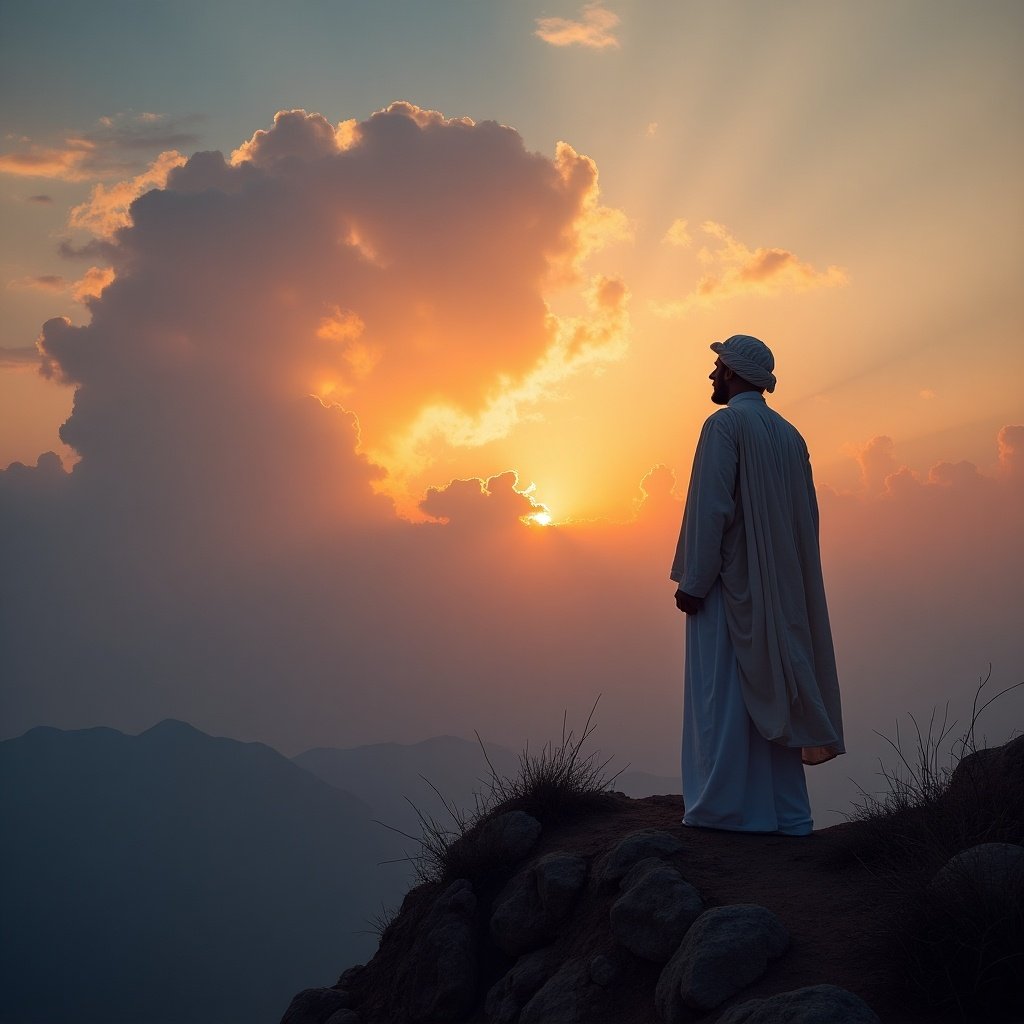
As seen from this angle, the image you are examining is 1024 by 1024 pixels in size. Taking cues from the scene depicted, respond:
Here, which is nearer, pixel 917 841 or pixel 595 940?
pixel 917 841

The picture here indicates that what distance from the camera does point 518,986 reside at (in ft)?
18.6

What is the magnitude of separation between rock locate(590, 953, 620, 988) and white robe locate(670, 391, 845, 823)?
1.65 m

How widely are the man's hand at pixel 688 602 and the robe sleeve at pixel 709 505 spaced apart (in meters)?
0.04

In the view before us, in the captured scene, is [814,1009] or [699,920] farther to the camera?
[699,920]

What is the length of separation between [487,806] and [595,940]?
7.95 ft

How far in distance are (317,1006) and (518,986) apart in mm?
2510

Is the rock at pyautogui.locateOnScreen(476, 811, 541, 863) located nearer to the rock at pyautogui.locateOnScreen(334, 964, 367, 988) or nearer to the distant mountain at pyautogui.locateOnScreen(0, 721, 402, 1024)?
the rock at pyautogui.locateOnScreen(334, 964, 367, 988)

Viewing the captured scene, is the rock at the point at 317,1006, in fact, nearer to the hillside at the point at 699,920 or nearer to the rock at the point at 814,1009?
the hillside at the point at 699,920

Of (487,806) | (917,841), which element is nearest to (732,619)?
(917,841)

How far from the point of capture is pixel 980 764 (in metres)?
5.39

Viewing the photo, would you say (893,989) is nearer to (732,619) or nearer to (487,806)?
(732,619)

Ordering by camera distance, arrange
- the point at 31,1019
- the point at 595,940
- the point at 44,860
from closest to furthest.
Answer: the point at 595,940 → the point at 31,1019 → the point at 44,860

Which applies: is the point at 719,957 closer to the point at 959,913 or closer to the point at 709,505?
the point at 959,913

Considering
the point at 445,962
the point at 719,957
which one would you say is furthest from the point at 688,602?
the point at 445,962
